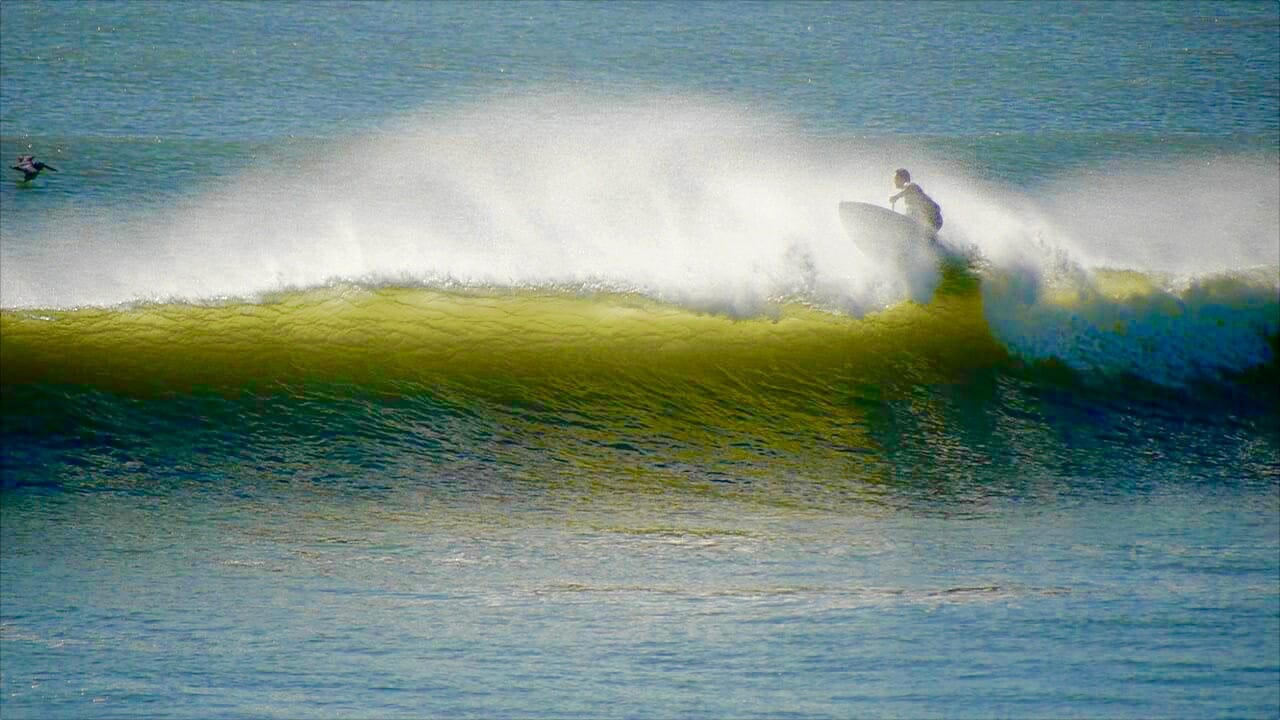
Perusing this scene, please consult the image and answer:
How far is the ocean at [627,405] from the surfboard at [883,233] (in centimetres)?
9

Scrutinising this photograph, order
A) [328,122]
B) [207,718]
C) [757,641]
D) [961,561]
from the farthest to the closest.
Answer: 1. [328,122]
2. [961,561]
3. [757,641]
4. [207,718]

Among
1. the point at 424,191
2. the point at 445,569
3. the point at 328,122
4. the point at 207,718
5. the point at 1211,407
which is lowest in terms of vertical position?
the point at 207,718

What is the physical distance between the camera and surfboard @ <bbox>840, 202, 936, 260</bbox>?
6785 millimetres

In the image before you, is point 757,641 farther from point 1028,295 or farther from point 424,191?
point 424,191

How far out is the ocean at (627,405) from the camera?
420cm

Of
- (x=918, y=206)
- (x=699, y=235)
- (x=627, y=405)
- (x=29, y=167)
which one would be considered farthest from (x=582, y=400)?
(x=29, y=167)

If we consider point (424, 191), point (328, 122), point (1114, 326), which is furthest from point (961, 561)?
point (328, 122)

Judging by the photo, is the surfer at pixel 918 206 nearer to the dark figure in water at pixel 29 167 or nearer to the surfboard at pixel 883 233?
the surfboard at pixel 883 233

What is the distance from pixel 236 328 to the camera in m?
6.61

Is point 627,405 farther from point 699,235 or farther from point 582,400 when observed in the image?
point 699,235

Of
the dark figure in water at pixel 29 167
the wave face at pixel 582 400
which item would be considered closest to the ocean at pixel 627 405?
the wave face at pixel 582 400

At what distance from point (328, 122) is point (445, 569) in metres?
7.15

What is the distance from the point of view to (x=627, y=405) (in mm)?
6027

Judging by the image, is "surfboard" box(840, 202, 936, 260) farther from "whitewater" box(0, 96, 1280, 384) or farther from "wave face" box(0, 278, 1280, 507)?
"wave face" box(0, 278, 1280, 507)
